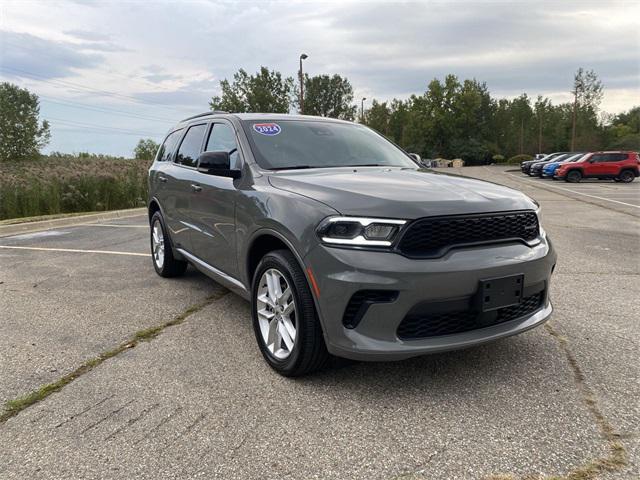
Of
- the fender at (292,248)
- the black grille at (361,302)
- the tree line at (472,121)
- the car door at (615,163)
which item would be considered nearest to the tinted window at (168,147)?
the fender at (292,248)

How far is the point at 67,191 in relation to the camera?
14.1 m

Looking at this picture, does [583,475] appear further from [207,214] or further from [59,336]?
[59,336]

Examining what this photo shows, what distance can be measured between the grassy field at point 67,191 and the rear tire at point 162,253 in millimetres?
8953

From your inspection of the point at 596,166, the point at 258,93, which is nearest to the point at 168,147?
the point at 596,166

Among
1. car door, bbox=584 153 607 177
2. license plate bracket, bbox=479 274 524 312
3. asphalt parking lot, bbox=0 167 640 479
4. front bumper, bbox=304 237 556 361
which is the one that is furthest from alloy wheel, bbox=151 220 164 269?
car door, bbox=584 153 607 177

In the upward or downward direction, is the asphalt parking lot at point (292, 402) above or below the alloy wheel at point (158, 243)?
below

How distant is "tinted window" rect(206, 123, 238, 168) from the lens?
4.01 metres

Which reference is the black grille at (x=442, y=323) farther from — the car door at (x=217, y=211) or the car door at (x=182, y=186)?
the car door at (x=182, y=186)

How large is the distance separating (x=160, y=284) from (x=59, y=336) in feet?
5.56

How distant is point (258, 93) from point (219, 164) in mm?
49118

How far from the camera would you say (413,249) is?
2.69m

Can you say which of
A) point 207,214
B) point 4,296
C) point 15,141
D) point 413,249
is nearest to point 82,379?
point 207,214

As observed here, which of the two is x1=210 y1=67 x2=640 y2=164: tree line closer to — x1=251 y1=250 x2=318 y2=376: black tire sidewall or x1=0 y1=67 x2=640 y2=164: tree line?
x1=0 y1=67 x2=640 y2=164: tree line

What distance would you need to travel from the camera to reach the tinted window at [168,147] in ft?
19.0
